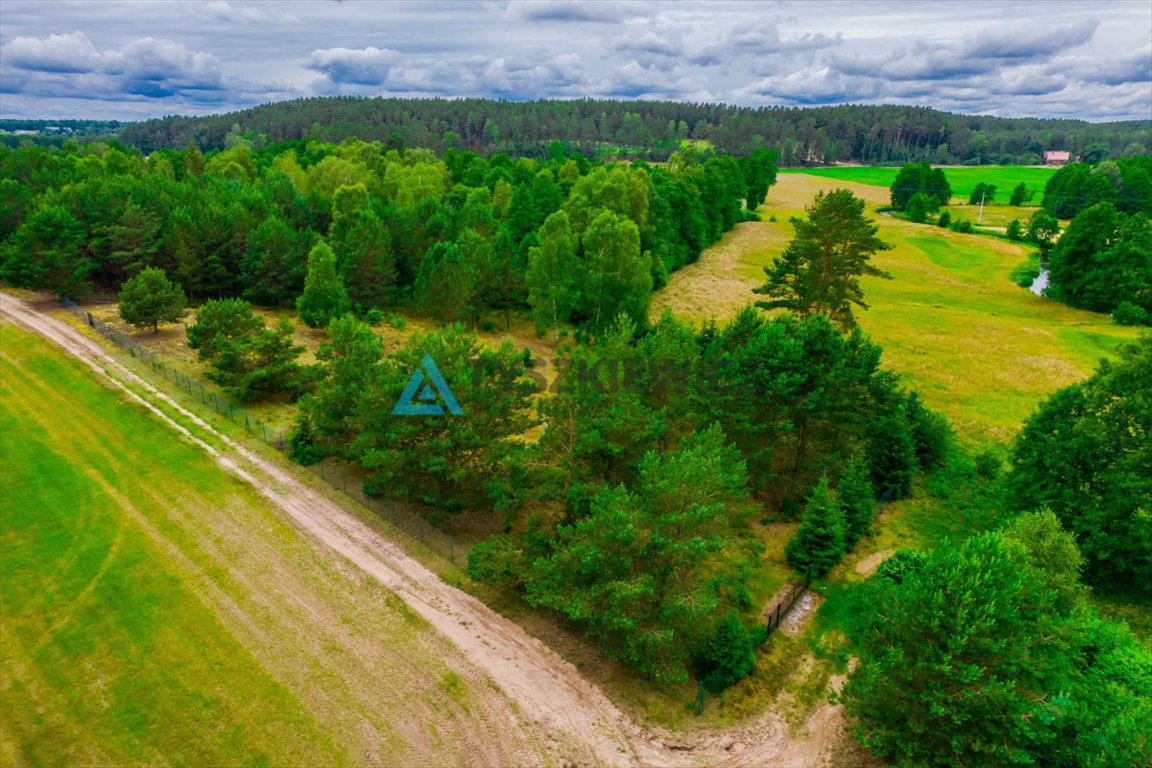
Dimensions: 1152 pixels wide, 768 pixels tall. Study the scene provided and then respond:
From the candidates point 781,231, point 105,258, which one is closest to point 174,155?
point 105,258

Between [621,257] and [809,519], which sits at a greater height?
[621,257]

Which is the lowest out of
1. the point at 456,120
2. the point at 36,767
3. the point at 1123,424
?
the point at 36,767

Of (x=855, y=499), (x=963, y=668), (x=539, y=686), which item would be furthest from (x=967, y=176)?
(x=539, y=686)

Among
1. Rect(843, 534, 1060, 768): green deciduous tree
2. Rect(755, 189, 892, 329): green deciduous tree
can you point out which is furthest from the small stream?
Rect(843, 534, 1060, 768): green deciduous tree

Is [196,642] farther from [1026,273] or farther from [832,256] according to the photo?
[1026,273]

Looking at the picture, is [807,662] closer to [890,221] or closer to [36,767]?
[36,767]

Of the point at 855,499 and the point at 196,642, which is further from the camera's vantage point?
the point at 855,499

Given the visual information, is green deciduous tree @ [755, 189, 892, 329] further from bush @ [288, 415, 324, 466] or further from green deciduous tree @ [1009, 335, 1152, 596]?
bush @ [288, 415, 324, 466]
